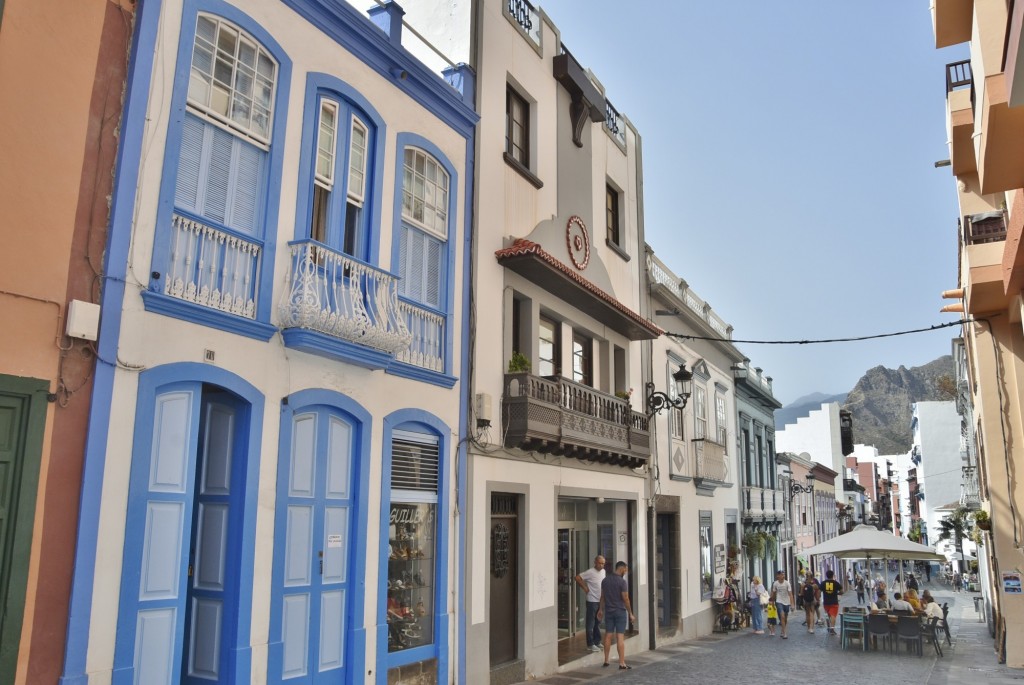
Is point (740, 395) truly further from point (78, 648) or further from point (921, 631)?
point (78, 648)

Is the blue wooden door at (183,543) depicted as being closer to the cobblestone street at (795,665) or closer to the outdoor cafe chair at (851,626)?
the cobblestone street at (795,665)

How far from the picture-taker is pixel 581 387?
13.6 meters

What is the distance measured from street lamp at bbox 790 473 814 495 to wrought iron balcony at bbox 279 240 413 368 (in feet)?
90.0

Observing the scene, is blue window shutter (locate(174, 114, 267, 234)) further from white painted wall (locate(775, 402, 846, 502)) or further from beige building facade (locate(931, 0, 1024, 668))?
white painted wall (locate(775, 402, 846, 502))

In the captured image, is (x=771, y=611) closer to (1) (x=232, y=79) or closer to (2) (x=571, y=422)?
(2) (x=571, y=422)

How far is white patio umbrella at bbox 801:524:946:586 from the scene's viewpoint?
766 inches

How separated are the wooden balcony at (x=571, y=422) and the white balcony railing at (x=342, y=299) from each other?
2.76 meters

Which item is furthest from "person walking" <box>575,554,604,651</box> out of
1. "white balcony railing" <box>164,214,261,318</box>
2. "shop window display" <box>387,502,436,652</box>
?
"white balcony railing" <box>164,214,261,318</box>

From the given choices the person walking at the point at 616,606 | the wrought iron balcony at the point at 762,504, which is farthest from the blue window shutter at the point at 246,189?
the wrought iron balcony at the point at 762,504

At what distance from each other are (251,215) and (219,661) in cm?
420

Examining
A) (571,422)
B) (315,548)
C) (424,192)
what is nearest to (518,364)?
(571,422)

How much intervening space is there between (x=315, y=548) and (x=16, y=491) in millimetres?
3197

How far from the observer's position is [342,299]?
29.0ft

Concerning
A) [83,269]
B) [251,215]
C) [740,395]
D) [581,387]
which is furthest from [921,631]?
[83,269]
